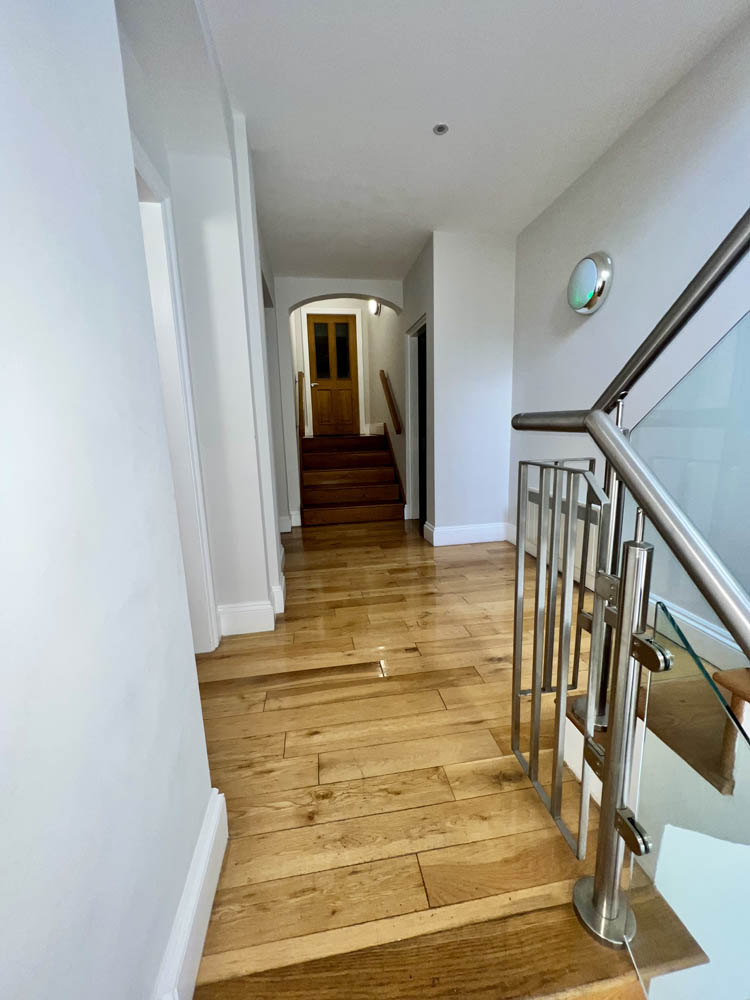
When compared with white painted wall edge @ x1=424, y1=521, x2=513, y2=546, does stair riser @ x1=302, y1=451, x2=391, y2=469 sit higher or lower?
higher

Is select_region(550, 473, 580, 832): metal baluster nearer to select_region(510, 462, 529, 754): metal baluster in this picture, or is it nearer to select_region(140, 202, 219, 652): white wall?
select_region(510, 462, 529, 754): metal baluster

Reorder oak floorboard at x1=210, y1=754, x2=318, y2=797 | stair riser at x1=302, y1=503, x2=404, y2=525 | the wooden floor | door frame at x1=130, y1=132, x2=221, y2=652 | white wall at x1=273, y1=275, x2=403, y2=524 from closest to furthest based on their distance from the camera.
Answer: the wooden floor
oak floorboard at x1=210, y1=754, x2=318, y2=797
door frame at x1=130, y1=132, x2=221, y2=652
white wall at x1=273, y1=275, x2=403, y2=524
stair riser at x1=302, y1=503, x2=404, y2=525

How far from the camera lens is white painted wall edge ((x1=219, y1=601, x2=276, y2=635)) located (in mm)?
2172

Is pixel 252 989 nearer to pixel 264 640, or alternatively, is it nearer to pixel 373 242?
pixel 264 640

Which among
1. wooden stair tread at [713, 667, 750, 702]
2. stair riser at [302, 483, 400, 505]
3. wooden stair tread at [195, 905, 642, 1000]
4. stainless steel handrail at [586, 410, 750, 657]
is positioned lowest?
wooden stair tread at [195, 905, 642, 1000]

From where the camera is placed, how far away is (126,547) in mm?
680

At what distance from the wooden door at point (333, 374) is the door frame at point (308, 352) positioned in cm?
6

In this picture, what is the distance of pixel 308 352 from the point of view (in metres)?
7.20

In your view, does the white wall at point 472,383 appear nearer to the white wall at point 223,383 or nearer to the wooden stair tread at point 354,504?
the wooden stair tread at point 354,504

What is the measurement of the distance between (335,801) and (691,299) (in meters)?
1.52

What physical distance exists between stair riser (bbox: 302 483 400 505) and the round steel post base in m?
3.91

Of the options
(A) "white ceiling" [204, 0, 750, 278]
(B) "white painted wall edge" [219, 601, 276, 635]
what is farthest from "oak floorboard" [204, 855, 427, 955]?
(A) "white ceiling" [204, 0, 750, 278]

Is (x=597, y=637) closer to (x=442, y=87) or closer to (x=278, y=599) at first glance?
(x=278, y=599)

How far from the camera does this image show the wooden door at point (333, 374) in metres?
7.18
